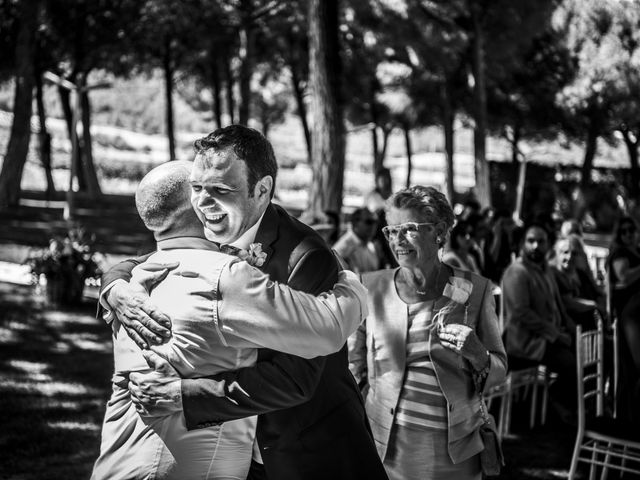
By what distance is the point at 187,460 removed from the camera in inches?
88.6

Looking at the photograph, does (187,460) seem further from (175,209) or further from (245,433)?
(175,209)

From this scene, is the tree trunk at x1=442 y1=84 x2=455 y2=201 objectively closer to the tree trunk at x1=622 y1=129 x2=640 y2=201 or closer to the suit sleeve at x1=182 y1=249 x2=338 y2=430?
the tree trunk at x1=622 y1=129 x2=640 y2=201

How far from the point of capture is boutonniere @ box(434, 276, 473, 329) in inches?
132

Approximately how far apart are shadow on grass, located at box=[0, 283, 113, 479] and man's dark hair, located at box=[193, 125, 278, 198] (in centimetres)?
370

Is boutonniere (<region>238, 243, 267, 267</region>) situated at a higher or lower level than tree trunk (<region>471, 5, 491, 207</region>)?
lower

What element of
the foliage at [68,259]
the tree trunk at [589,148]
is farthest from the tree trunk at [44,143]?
the tree trunk at [589,148]

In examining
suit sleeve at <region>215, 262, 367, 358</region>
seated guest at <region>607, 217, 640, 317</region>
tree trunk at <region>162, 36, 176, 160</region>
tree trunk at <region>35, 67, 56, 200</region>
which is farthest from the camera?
tree trunk at <region>162, 36, 176, 160</region>

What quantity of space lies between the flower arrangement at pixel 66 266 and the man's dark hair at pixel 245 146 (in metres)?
9.37

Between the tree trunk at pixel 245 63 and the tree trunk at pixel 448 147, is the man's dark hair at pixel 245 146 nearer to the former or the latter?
the tree trunk at pixel 245 63

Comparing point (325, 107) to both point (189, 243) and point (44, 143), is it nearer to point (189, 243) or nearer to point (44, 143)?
point (189, 243)

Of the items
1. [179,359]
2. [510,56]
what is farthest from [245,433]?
[510,56]

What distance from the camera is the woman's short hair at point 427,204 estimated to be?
3.42 meters

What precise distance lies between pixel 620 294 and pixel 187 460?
3.94 metres

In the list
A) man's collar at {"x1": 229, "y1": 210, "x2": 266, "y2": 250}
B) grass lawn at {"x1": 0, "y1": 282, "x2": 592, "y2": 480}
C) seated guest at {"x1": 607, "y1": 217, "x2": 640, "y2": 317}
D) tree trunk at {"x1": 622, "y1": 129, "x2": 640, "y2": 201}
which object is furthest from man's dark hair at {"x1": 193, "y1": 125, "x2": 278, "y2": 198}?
tree trunk at {"x1": 622, "y1": 129, "x2": 640, "y2": 201}
